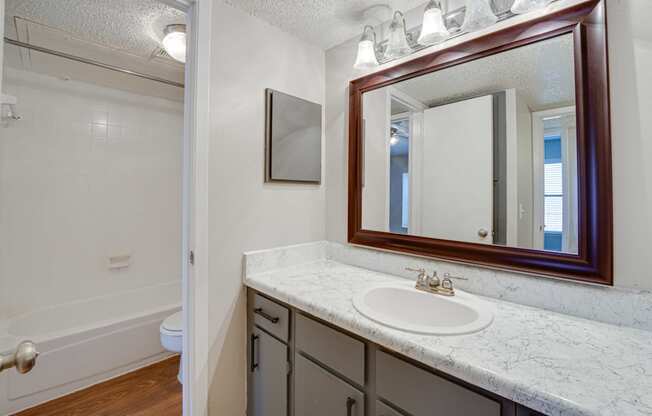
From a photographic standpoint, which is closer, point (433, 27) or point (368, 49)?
point (433, 27)

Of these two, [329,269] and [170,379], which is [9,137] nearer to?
[170,379]

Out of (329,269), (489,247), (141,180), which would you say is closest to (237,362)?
(329,269)

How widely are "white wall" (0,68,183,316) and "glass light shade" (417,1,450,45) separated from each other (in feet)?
7.94

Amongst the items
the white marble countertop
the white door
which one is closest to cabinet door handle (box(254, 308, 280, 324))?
the white marble countertop

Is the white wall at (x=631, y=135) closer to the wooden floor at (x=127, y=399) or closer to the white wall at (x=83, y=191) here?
the wooden floor at (x=127, y=399)

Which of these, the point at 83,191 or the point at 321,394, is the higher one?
the point at 83,191

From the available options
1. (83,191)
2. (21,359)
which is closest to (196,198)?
(21,359)

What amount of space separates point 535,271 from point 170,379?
2274mm

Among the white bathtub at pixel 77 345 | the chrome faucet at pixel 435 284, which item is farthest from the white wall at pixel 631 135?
the white bathtub at pixel 77 345

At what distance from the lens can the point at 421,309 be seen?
1.18m

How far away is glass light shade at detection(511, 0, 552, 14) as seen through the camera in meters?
0.99

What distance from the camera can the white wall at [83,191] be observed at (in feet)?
6.63

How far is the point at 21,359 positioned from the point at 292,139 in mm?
1303

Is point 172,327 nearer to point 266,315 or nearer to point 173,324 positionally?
point 173,324
